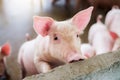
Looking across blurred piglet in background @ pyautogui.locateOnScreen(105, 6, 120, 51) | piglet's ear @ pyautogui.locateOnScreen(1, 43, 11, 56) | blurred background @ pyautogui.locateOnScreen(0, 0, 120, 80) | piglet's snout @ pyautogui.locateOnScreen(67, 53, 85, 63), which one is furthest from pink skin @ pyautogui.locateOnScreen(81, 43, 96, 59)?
blurred background @ pyautogui.locateOnScreen(0, 0, 120, 80)

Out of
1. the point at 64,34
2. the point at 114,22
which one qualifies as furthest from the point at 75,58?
the point at 114,22

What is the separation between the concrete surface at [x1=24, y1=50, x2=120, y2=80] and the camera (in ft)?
2.47

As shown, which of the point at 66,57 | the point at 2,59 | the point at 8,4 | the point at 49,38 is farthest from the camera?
the point at 8,4

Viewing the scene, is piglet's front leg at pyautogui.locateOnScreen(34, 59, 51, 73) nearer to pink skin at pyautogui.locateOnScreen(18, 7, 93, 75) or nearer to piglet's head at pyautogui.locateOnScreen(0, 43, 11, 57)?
pink skin at pyautogui.locateOnScreen(18, 7, 93, 75)

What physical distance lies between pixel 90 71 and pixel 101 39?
0.77 metres

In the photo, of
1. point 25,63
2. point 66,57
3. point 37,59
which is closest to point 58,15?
point 25,63

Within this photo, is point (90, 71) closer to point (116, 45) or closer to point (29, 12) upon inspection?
point (116, 45)

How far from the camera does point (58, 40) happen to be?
952 millimetres

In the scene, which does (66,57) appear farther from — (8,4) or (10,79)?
(8,4)

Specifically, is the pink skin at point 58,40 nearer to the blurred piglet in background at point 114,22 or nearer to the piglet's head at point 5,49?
the piglet's head at point 5,49

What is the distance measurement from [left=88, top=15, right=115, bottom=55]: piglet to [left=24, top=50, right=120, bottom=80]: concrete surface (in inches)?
22.7

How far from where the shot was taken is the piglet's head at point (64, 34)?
0.92 metres

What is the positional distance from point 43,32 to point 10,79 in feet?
2.53

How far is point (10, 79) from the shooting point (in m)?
1.67
